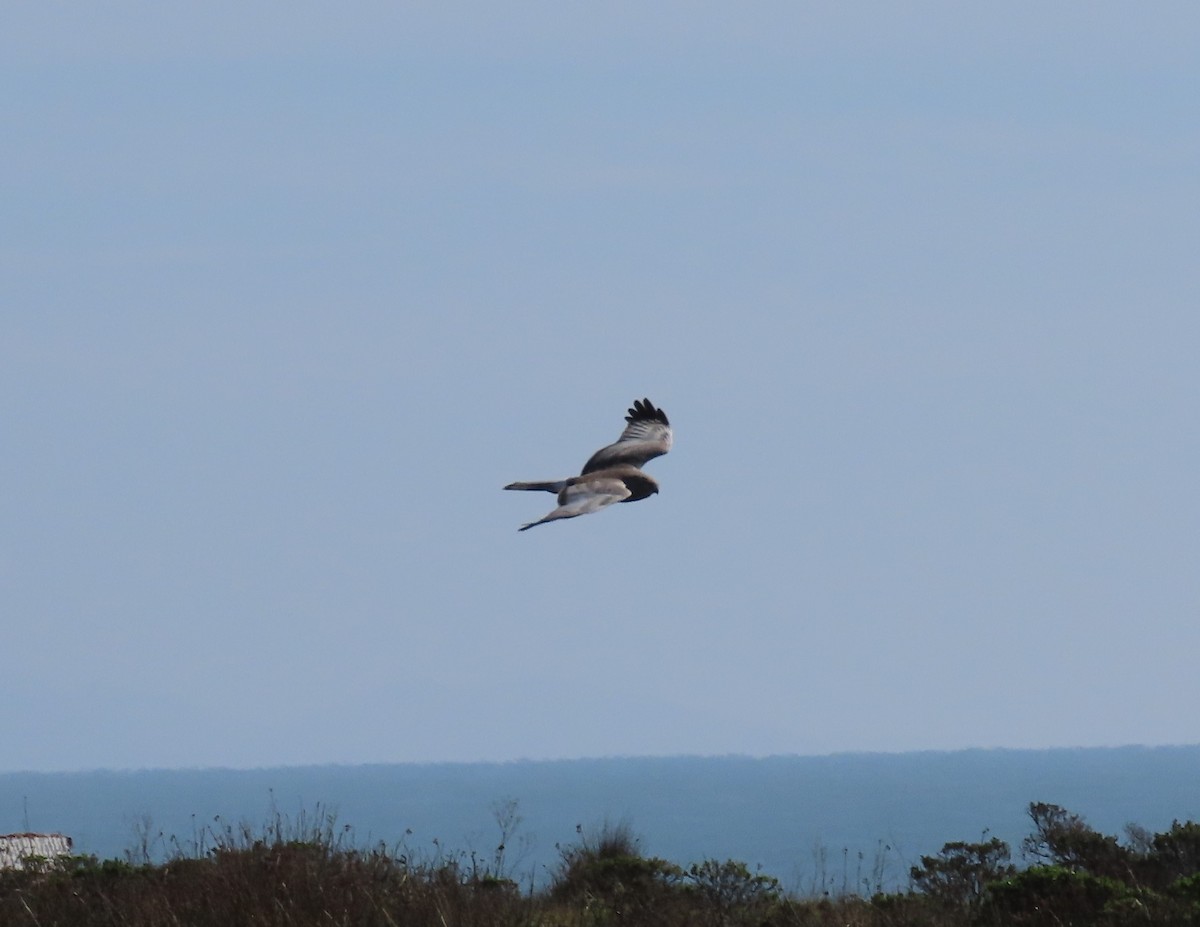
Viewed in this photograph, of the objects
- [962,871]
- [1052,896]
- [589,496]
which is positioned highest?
[589,496]

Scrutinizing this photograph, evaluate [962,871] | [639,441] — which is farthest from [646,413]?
[962,871]

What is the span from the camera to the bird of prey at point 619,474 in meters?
17.2

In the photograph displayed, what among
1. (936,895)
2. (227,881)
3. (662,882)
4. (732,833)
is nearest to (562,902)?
(662,882)

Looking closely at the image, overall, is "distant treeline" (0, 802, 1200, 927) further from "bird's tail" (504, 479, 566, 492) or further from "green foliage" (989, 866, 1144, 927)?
"bird's tail" (504, 479, 566, 492)

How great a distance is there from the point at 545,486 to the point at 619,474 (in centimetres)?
123

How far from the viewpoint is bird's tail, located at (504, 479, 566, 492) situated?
1841 cm

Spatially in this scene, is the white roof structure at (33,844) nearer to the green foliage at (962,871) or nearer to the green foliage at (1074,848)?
the green foliage at (962,871)

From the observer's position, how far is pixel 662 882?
1878 centimetres

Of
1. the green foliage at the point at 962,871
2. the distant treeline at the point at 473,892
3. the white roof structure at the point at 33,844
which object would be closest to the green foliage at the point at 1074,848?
the distant treeline at the point at 473,892

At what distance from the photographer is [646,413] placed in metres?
23.0

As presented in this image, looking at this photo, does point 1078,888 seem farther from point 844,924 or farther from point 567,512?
point 567,512

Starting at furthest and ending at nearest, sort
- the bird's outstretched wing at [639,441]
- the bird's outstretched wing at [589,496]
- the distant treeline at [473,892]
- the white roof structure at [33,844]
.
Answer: the white roof structure at [33,844] < the bird's outstretched wing at [639,441] < the bird's outstretched wing at [589,496] < the distant treeline at [473,892]

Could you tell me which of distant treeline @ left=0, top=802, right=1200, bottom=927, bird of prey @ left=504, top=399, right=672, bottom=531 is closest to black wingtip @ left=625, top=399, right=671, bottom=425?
bird of prey @ left=504, top=399, right=672, bottom=531

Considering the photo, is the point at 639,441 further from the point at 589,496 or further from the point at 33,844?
the point at 33,844
